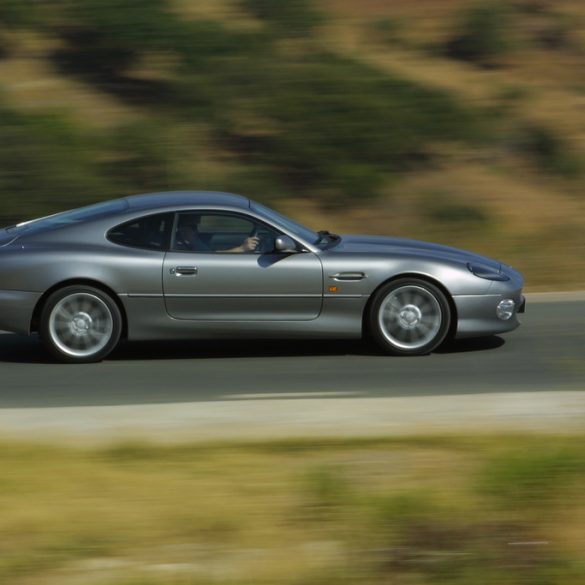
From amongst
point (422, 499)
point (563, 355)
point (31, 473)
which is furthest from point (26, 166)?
point (422, 499)

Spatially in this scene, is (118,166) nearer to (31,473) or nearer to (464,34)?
(464,34)

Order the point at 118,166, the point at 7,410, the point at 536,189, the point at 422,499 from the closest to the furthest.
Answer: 1. the point at 422,499
2. the point at 7,410
3. the point at 118,166
4. the point at 536,189

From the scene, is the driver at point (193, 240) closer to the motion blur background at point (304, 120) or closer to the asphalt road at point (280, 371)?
the asphalt road at point (280, 371)

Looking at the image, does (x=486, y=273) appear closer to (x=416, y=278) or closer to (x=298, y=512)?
(x=416, y=278)

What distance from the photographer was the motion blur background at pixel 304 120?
17766mm

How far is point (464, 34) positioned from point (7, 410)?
65.5 feet

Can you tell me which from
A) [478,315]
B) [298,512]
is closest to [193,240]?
[478,315]

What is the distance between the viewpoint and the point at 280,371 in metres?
9.34

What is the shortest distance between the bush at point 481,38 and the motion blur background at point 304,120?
0.04 meters

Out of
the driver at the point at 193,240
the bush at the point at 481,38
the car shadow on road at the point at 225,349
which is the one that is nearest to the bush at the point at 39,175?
the car shadow on road at the point at 225,349

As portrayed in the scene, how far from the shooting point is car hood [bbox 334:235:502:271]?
984cm

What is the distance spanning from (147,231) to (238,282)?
87 centimetres

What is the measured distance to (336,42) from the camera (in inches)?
933

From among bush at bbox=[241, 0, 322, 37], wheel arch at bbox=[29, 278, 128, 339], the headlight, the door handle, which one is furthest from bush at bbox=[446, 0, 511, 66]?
wheel arch at bbox=[29, 278, 128, 339]
